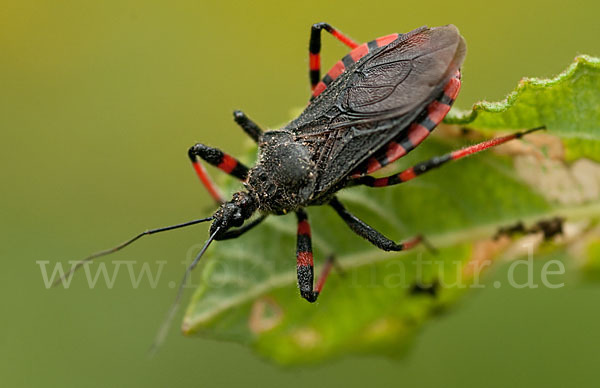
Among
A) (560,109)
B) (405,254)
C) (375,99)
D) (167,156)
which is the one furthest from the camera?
(167,156)

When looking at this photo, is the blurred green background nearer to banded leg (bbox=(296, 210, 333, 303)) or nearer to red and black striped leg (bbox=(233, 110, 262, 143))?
red and black striped leg (bbox=(233, 110, 262, 143))

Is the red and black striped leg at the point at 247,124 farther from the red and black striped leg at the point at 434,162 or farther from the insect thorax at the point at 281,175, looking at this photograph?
the red and black striped leg at the point at 434,162

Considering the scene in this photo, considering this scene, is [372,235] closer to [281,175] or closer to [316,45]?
[281,175]

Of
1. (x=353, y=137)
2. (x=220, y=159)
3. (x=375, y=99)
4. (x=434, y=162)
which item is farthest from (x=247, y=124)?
(x=434, y=162)

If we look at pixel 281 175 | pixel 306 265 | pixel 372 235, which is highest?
pixel 281 175

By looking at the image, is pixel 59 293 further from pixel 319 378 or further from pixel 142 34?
pixel 142 34

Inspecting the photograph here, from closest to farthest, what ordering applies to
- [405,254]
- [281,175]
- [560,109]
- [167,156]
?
[560,109], [405,254], [281,175], [167,156]

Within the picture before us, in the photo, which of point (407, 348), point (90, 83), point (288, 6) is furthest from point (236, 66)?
point (407, 348)
